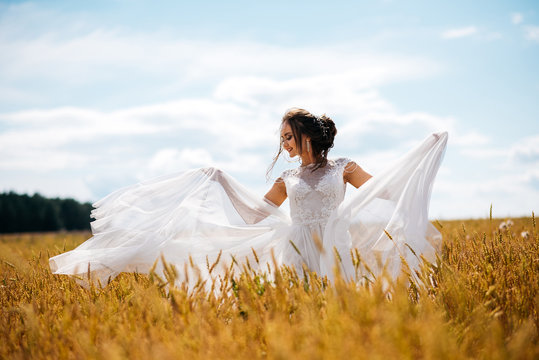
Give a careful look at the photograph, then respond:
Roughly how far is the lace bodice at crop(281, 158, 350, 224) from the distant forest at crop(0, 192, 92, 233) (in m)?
53.9

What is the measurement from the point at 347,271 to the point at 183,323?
5.45 feet

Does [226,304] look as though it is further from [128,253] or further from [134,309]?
[128,253]

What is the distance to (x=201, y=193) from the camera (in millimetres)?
4039

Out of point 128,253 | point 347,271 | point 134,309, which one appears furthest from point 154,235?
point 347,271

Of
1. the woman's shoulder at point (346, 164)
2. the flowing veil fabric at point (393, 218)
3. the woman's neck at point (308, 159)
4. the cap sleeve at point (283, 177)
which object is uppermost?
the woman's neck at point (308, 159)

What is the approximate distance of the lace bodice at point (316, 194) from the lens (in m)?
3.77

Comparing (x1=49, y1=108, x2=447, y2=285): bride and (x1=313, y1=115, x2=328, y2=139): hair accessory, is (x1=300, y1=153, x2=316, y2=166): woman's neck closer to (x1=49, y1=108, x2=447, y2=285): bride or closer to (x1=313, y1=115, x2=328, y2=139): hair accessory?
(x1=49, y1=108, x2=447, y2=285): bride

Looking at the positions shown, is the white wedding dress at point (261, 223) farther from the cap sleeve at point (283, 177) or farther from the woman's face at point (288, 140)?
the woman's face at point (288, 140)

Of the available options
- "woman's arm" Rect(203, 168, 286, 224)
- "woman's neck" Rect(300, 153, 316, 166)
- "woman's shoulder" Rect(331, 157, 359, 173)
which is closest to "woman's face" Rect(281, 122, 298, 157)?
"woman's neck" Rect(300, 153, 316, 166)

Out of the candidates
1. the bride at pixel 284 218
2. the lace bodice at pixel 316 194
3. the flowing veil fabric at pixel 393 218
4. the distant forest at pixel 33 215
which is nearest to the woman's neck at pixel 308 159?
the bride at pixel 284 218

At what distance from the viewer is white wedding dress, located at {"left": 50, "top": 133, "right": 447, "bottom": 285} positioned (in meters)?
3.38

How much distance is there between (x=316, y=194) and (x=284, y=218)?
16.6 inches

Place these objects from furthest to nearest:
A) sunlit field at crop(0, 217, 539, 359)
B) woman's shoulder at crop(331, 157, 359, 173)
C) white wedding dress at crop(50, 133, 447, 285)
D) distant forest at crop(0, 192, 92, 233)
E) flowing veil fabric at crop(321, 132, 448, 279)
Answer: distant forest at crop(0, 192, 92, 233) < woman's shoulder at crop(331, 157, 359, 173) < white wedding dress at crop(50, 133, 447, 285) < flowing veil fabric at crop(321, 132, 448, 279) < sunlit field at crop(0, 217, 539, 359)

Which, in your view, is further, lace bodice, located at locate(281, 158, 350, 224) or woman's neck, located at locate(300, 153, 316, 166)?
woman's neck, located at locate(300, 153, 316, 166)
